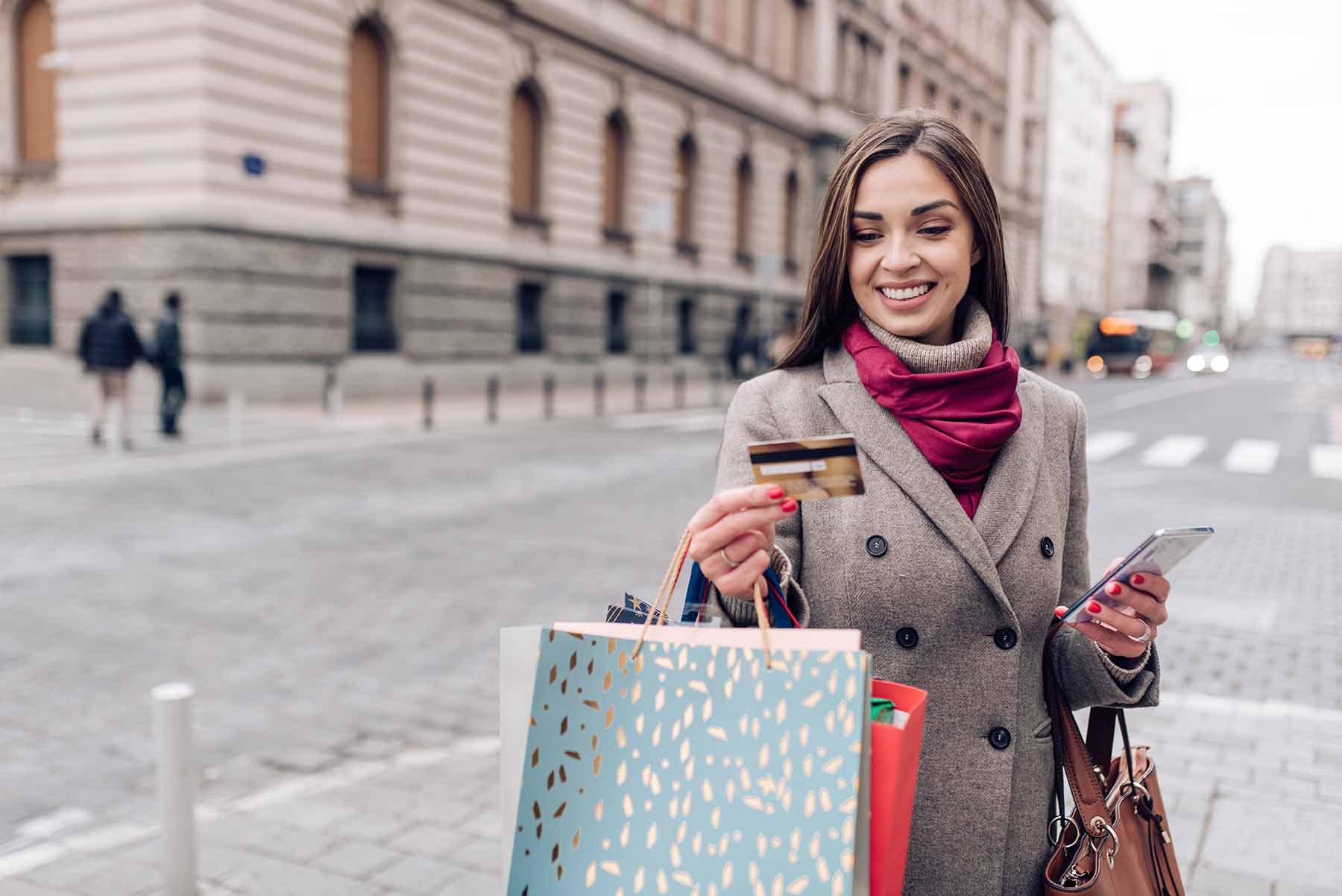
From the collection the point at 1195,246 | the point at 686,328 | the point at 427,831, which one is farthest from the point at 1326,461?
the point at 1195,246

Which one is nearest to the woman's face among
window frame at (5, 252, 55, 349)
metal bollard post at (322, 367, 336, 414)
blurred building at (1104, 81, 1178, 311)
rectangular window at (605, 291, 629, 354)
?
metal bollard post at (322, 367, 336, 414)

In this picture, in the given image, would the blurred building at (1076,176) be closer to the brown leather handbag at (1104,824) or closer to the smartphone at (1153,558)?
the brown leather handbag at (1104,824)

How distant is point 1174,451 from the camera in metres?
18.4

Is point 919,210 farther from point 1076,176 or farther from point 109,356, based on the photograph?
point 1076,176

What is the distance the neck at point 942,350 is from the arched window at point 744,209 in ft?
115

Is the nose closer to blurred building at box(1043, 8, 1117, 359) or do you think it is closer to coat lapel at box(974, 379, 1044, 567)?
coat lapel at box(974, 379, 1044, 567)

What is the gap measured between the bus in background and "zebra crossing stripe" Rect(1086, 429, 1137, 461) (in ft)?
135

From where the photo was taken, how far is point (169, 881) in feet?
11.6

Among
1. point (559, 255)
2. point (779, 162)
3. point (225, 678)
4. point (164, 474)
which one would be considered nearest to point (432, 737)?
point (225, 678)

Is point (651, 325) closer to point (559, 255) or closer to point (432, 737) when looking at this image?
point (559, 255)

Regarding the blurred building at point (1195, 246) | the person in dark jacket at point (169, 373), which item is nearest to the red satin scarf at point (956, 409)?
the person in dark jacket at point (169, 373)

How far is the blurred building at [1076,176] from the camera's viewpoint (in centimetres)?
7219

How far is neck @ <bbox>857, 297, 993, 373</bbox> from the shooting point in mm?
1878

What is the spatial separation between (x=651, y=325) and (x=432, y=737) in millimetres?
26566
